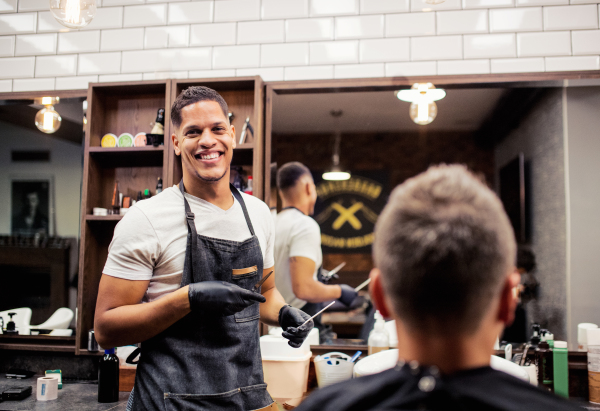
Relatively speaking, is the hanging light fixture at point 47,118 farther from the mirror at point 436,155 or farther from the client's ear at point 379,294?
the client's ear at point 379,294

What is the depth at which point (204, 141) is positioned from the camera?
159 centimetres

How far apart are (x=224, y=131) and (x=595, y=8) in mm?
2035

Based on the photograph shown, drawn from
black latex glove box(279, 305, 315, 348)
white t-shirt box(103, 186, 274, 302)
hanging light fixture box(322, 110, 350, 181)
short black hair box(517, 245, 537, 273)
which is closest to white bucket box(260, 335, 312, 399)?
black latex glove box(279, 305, 315, 348)

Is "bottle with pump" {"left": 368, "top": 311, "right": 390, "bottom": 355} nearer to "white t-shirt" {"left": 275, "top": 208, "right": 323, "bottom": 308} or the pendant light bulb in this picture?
"white t-shirt" {"left": 275, "top": 208, "right": 323, "bottom": 308}

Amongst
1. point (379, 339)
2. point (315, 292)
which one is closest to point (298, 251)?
point (315, 292)

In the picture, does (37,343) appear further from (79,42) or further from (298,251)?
(79,42)

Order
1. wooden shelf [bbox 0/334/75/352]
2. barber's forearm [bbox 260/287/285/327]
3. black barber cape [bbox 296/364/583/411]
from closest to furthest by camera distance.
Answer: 1. black barber cape [bbox 296/364/583/411]
2. barber's forearm [bbox 260/287/285/327]
3. wooden shelf [bbox 0/334/75/352]

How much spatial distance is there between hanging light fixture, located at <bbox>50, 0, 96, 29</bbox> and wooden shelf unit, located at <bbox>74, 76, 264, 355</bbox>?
1.62ft

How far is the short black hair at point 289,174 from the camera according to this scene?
2693mm

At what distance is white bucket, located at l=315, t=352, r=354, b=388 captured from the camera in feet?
7.12

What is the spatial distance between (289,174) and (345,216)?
6.07ft

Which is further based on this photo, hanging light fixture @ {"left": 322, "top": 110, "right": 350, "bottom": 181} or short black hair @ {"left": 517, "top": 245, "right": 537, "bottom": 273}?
hanging light fixture @ {"left": 322, "top": 110, "right": 350, "bottom": 181}

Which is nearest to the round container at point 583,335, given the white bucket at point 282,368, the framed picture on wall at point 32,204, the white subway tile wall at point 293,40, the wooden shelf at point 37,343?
the white subway tile wall at point 293,40

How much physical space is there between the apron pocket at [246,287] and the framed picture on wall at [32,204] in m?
3.41
